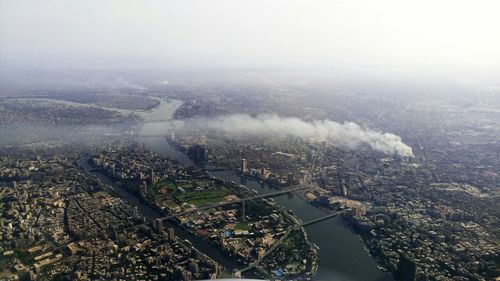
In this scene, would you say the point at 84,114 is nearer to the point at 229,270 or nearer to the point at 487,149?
the point at 229,270

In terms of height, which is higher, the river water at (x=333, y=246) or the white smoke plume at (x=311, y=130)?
the white smoke plume at (x=311, y=130)

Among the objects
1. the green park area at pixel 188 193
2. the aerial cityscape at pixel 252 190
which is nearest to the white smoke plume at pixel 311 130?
the aerial cityscape at pixel 252 190

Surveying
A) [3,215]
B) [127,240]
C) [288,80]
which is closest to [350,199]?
[127,240]

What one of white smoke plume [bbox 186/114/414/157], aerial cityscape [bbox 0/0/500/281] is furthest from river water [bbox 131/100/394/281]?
white smoke plume [bbox 186/114/414/157]

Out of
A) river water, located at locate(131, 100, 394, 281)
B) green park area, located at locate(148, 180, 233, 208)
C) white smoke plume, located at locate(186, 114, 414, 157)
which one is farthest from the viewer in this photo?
white smoke plume, located at locate(186, 114, 414, 157)

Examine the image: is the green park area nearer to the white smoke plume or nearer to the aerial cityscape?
the aerial cityscape

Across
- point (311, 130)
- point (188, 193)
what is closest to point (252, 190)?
point (188, 193)

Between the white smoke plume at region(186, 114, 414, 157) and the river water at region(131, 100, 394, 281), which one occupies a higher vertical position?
the white smoke plume at region(186, 114, 414, 157)

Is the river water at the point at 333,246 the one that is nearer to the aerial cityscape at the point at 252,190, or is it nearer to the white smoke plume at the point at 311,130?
the aerial cityscape at the point at 252,190

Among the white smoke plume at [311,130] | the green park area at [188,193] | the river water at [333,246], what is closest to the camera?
the river water at [333,246]
